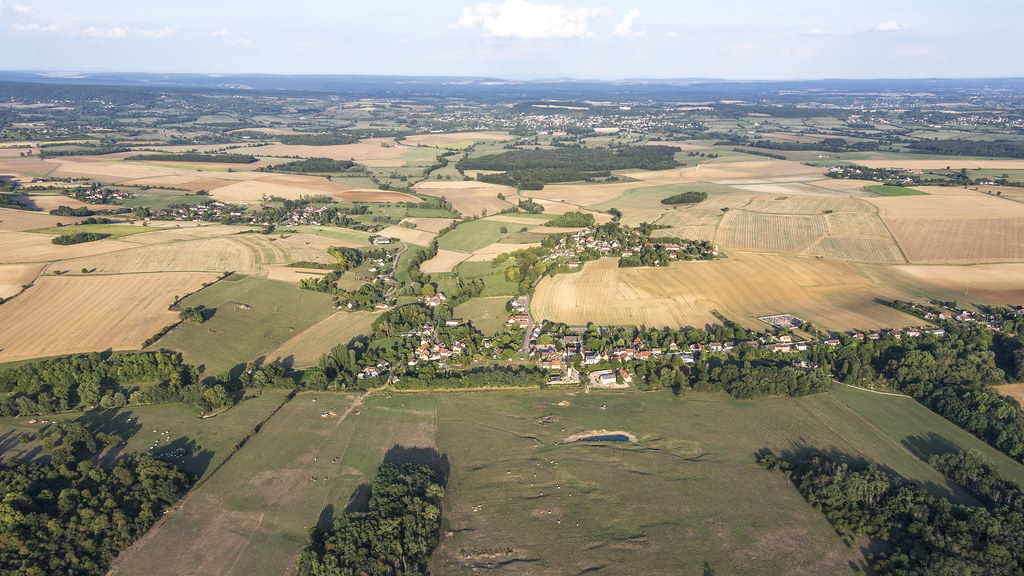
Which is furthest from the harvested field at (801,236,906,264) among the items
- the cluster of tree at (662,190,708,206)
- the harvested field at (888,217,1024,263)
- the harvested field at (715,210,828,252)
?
the cluster of tree at (662,190,708,206)

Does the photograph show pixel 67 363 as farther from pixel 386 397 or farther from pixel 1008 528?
pixel 1008 528

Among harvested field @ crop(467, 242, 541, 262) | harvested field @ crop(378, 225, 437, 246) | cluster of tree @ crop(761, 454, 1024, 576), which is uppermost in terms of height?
harvested field @ crop(378, 225, 437, 246)

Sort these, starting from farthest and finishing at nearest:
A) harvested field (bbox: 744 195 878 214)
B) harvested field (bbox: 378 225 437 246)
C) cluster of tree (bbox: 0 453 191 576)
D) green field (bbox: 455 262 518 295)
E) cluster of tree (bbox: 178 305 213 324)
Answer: harvested field (bbox: 744 195 878 214) < harvested field (bbox: 378 225 437 246) < green field (bbox: 455 262 518 295) < cluster of tree (bbox: 178 305 213 324) < cluster of tree (bbox: 0 453 191 576)

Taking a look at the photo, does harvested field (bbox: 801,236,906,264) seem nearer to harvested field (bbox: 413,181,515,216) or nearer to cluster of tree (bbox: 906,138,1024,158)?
harvested field (bbox: 413,181,515,216)

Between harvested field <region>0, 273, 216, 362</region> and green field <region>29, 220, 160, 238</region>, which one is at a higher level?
green field <region>29, 220, 160, 238</region>

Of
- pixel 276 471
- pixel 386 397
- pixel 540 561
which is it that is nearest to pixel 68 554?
pixel 276 471

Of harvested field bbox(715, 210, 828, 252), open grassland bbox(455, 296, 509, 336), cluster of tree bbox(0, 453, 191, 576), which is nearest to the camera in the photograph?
cluster of tree bbox(0, 453, 191, 576)

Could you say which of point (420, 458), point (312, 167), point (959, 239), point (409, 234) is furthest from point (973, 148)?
point (420, 458)

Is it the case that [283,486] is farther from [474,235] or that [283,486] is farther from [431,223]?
[431,223]
